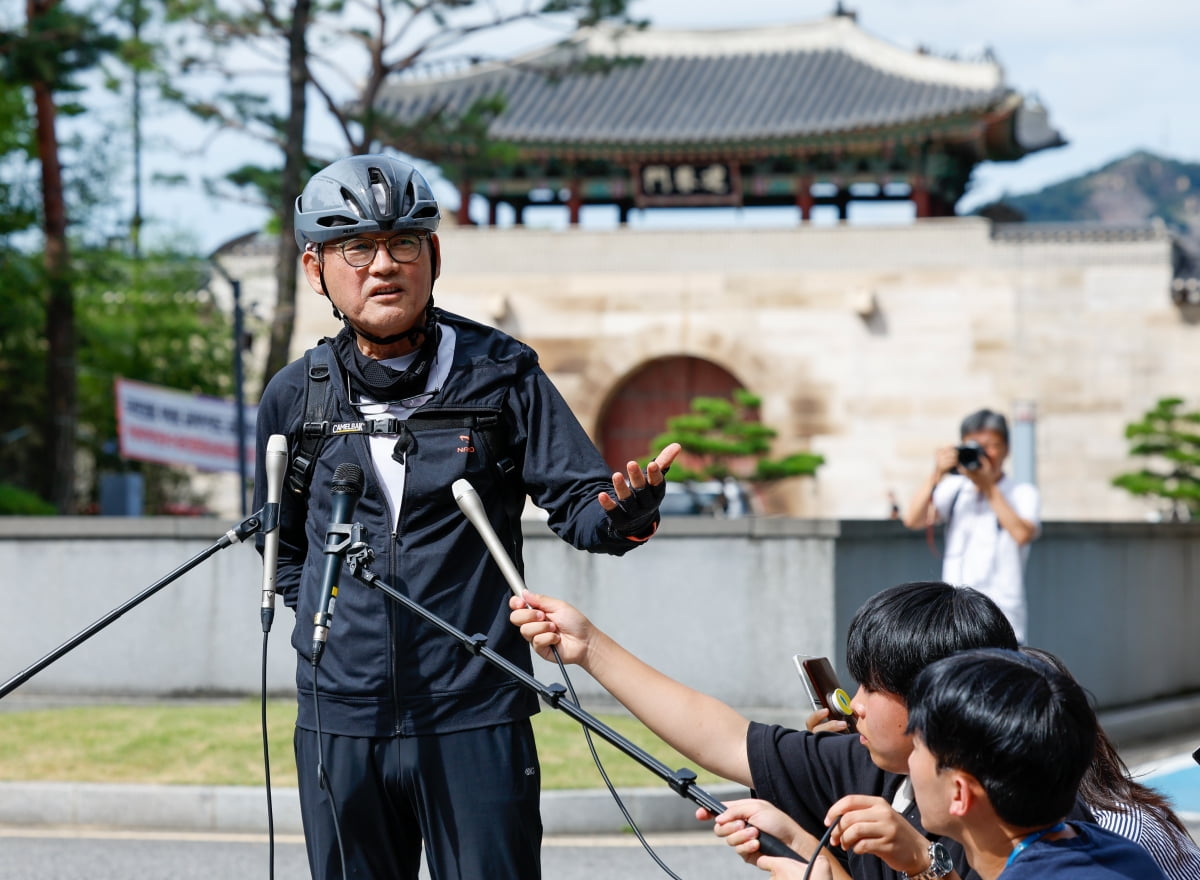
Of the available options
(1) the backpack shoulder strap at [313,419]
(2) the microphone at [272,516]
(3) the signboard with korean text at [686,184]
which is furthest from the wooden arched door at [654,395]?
(2) the microphone at [272,516]

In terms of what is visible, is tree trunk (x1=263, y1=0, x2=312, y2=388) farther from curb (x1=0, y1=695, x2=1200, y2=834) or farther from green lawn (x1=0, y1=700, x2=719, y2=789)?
curb (x1=0, y1=695, x2=1200, y2=834)

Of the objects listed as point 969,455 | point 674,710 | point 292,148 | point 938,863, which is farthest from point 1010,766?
point 292,148

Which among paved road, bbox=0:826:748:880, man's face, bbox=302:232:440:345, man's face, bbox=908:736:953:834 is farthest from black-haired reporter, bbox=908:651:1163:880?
paved road, bbox=0:826:748:880

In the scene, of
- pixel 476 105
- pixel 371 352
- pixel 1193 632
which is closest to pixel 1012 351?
pixel 476 105

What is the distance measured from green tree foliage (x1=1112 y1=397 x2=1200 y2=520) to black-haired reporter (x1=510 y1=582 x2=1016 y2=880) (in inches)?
1038

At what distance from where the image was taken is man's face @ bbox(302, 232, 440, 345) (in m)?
3.20

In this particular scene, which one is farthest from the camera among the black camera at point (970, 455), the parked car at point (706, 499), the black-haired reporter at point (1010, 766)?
the parked car at point (706, 499)

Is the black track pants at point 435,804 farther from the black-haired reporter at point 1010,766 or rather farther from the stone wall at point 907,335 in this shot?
the stone wall at point 907,335

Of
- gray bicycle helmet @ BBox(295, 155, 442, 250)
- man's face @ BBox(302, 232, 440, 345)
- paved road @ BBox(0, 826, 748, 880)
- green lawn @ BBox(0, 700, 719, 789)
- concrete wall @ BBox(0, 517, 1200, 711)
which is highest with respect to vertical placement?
gray bicycle helmet @ BBox(295, 155, 442, 250)

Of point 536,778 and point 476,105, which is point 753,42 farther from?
point 536,778

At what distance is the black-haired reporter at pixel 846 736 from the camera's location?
249cm

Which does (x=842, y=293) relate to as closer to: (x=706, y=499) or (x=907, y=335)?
(x=907, y=335)

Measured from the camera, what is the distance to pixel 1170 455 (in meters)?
28.4

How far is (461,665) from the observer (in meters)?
3.08
